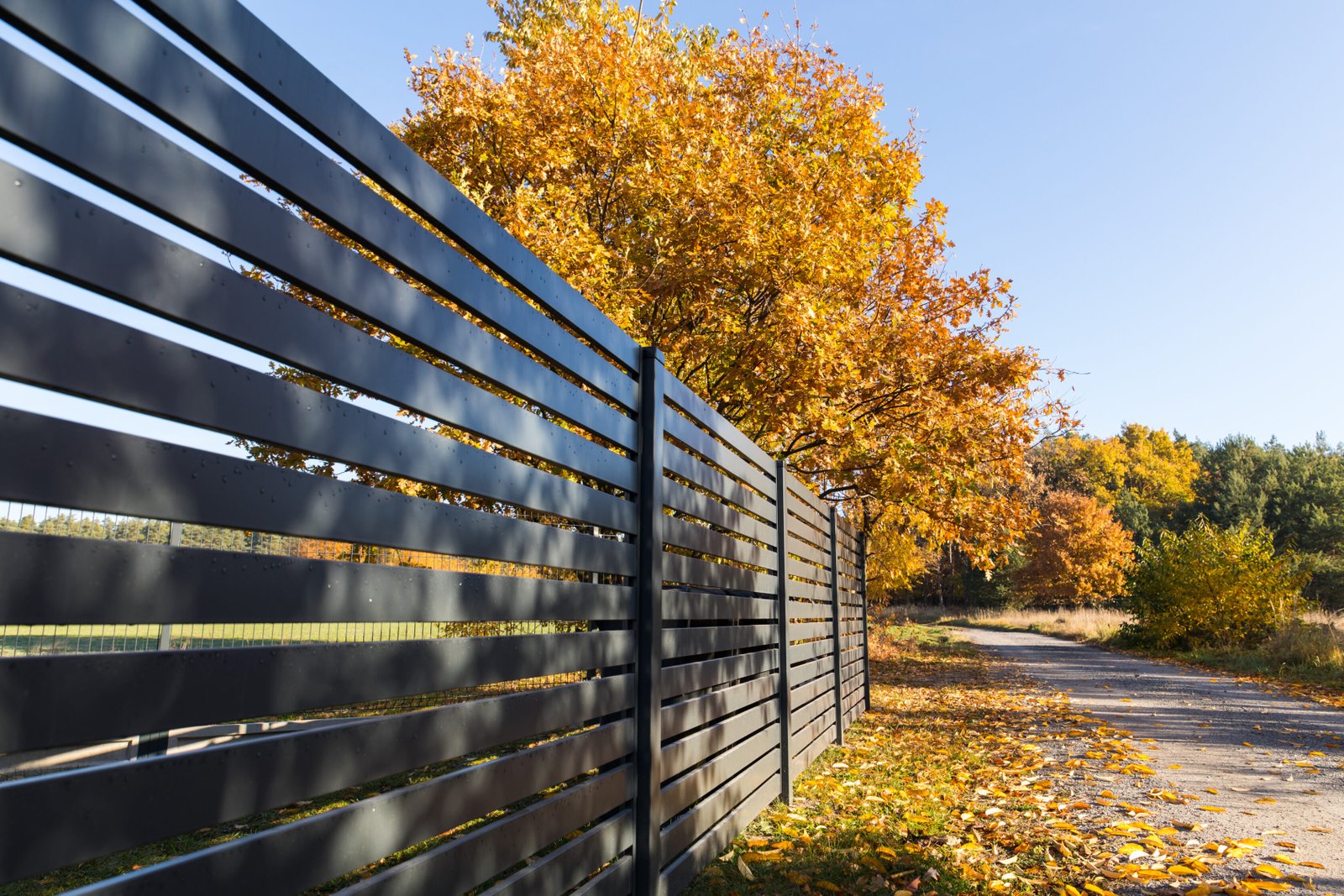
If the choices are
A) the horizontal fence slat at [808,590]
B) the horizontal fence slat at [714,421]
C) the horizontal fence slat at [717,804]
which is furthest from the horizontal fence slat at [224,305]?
the horizontal fence slat at [808,590]

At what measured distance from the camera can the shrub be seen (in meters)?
18.0

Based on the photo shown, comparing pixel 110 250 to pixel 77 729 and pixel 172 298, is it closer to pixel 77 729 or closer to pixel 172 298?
pixel 172 298

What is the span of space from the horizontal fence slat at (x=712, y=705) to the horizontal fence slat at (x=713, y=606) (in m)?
0.36

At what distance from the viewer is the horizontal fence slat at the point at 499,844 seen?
1.68 metres

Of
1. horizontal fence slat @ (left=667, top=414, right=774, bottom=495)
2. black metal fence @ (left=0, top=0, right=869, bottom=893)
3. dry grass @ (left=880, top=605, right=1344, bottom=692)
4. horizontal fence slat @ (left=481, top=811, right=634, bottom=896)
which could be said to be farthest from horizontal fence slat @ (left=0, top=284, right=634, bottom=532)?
dry grass @ (left=880, top=605, right=1344, bottom=692)

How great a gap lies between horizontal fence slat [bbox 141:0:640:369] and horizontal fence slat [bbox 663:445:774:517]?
41.9 inches

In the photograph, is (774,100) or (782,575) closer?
(782,575)

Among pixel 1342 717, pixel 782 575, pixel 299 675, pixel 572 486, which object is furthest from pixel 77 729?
pixel 1342 717

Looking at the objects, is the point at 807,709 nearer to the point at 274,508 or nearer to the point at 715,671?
the point at 715,671

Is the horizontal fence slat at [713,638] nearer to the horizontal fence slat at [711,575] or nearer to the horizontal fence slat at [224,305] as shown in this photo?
the horizontal fence slat at [711,575]

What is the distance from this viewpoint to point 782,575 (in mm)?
5352

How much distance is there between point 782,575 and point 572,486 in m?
3.00

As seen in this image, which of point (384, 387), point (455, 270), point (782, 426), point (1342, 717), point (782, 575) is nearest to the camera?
point (384, 387)

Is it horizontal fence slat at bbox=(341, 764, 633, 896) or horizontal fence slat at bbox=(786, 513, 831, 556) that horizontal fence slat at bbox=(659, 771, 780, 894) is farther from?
horizontal fence slat at bbox=(786, 513, 831, 556)
